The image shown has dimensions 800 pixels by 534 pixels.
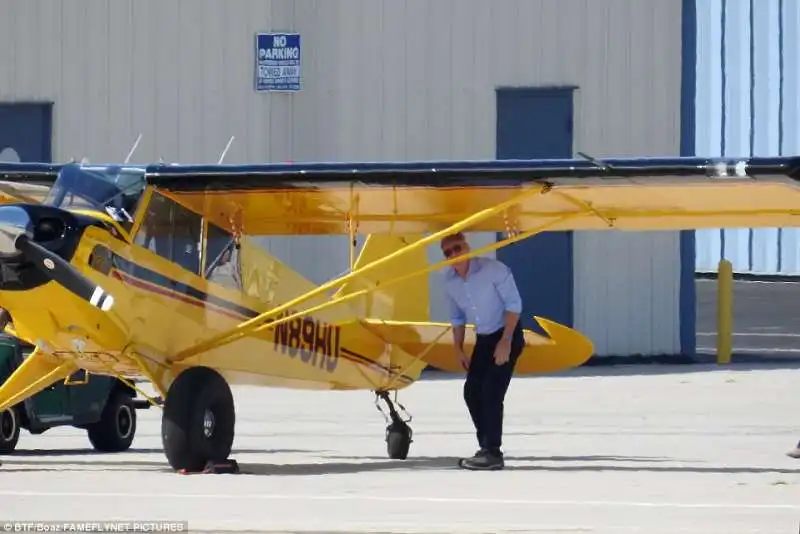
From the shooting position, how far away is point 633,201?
13.7 metres

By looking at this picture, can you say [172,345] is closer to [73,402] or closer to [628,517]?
[73,402]

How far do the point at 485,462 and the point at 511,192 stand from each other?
81.9 inches

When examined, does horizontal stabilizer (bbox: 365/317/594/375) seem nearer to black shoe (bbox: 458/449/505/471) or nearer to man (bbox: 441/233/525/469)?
man (bbox: 441/233/525/469)

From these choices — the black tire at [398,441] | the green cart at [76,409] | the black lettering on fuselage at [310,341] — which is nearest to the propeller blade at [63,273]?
the green cart at [76,409]

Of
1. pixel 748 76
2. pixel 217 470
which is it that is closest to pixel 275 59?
pixel 217 470

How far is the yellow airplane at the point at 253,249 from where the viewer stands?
40.3 feet

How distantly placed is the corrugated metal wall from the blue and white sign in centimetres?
1888

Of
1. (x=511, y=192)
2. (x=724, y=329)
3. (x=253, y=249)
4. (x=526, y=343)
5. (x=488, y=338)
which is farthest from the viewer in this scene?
(x=724, y=329)

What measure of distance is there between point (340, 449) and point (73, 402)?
229 cm

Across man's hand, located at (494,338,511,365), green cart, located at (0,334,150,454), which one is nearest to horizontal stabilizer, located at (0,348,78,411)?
green cart, located at (0,334,150,454)

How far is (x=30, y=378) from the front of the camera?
1341 centimetres

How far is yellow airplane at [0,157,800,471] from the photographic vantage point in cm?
1228

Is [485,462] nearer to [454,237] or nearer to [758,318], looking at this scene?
[454,237]

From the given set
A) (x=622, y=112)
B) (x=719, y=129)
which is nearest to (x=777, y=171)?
(x=622, y=112)
